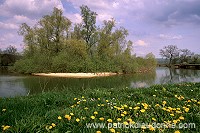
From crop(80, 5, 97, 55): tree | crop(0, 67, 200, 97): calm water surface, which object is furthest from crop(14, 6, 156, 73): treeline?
crop(0, 67, 200, 97): calm water surface

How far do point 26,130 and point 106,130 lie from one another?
104 centimetres

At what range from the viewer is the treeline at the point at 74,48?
35.6 meters

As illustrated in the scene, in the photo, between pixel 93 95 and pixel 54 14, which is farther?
pixel 54 14

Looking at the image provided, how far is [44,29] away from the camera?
3822 centimetres

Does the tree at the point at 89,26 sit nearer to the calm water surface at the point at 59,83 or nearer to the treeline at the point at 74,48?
the treeline at the point at 74,48

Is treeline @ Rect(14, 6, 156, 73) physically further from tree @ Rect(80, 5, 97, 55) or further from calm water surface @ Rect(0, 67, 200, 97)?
calm water surface @ Rect(0, 67, 200, 97)

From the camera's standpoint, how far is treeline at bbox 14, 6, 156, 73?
35594mm

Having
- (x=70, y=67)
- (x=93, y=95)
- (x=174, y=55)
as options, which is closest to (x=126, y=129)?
(x=93, y=95)

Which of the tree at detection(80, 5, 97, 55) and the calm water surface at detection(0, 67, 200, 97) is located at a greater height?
the tree at detection(80, 5, 97, 55)

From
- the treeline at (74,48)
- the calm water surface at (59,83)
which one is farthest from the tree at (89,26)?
the calm water surface at (59,83)

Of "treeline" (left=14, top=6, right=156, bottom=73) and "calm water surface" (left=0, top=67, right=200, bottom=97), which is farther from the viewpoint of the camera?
"treeline" (left=14, top=6, right=156, bottom=73)

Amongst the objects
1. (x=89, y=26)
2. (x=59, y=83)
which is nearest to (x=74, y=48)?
(x=89, y=26)

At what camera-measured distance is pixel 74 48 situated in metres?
35.9

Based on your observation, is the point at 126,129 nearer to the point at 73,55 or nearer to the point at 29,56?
the point at 73,55
